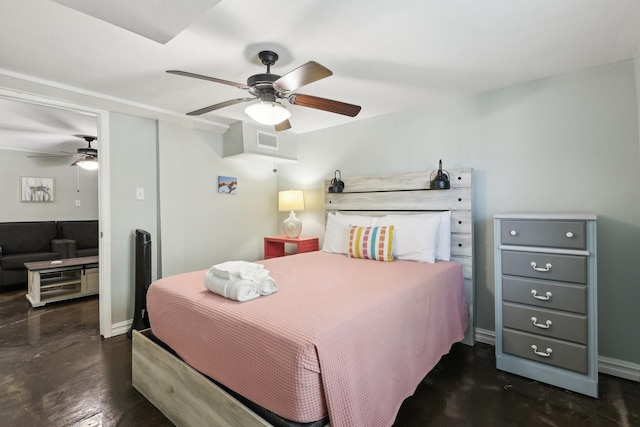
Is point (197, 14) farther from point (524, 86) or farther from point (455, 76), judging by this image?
point (524, 86)

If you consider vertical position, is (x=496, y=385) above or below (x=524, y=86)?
below

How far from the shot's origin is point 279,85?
185 centimetres

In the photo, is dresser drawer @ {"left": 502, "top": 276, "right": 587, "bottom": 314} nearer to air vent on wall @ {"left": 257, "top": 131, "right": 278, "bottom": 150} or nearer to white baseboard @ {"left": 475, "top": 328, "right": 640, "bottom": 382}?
white baseboard @ {"left": 475, "top": 328, "right": 640, "bottom": 382}

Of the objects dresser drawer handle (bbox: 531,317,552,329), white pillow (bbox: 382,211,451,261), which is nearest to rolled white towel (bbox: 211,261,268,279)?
white pillow (bbox: 382,211,451,261)

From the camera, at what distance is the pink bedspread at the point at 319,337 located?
1.13 meters

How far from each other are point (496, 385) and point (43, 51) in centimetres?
367

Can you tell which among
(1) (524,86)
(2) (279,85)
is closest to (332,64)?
(2) (279,85)

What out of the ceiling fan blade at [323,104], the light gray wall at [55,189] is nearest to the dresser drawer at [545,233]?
the ceiling fan blade at [323,104]

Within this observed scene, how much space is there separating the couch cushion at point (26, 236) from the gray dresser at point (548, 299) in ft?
21.2

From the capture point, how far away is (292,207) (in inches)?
153

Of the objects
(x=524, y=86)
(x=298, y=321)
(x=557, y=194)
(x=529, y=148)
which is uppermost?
(x=524, y=86)

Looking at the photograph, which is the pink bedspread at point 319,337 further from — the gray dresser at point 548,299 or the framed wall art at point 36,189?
the framed wall art at point 36,189

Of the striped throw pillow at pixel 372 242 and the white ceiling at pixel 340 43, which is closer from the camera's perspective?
the white ceiling at pixel 340 43

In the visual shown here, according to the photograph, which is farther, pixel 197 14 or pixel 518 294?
pixel 518 294
